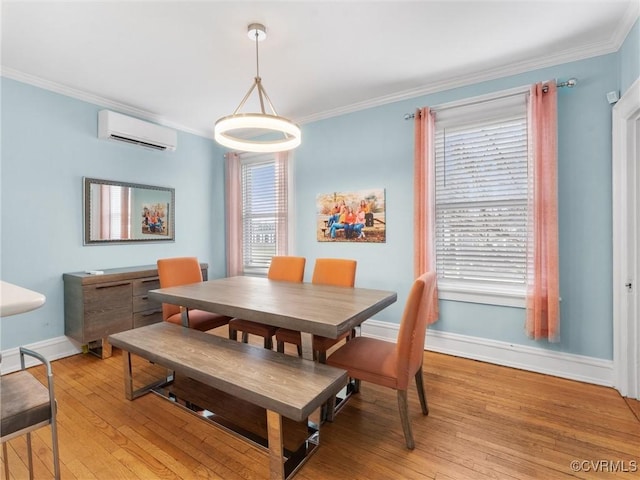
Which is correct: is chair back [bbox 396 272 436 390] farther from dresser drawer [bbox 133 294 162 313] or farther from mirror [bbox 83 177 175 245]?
mirror [bbox 83 177 175 245]

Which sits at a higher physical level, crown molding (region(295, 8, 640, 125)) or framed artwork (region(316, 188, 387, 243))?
crown molding (region(295, 8, 640, 125))

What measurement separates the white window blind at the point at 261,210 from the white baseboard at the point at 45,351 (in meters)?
2.19

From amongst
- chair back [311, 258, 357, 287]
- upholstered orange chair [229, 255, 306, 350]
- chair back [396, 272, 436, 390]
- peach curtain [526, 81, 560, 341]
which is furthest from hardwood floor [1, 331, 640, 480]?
chair back [311, 258, 357, 287]

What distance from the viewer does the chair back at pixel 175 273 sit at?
114 inches

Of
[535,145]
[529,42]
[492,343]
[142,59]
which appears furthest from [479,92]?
A: [142,59]

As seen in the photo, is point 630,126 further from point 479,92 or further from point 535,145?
point 479,92

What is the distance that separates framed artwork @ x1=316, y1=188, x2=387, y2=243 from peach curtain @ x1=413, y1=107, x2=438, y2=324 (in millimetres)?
453

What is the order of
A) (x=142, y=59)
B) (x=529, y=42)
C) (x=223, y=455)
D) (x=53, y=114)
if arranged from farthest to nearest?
(x=53, y=114) → (x=142, y=59) → (x=529, y=42) → (x=223, y=455)

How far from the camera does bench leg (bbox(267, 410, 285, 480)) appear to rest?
1.51 meters

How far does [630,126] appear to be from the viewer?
2.29 meters

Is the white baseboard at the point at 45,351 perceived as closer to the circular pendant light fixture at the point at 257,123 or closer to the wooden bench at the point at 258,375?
the wooden bench at the point at 258,375

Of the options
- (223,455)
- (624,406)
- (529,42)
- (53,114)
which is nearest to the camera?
(223,455)

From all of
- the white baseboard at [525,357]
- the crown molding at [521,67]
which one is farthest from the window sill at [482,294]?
the crown molding at [521,67]

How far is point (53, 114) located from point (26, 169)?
621 millimetres
